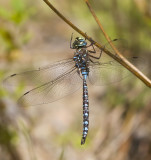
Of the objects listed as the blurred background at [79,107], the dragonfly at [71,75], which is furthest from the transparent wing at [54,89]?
the blurred background at [79,107]

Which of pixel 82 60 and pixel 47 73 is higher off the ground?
pixel 82 60

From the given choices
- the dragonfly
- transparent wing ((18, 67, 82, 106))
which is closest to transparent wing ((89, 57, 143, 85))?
the dragonfly

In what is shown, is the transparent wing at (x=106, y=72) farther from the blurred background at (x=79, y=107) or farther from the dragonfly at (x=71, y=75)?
the blurred background at (x=79, y=107)

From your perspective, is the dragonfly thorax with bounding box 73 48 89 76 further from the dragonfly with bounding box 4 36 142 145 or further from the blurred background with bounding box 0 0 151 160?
the blurred background with bounding box 0 0 151 160

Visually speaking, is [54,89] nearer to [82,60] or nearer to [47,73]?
[47,73]

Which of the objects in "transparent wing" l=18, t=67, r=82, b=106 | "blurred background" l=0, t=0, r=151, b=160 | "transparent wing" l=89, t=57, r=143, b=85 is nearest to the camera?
"transparent wing" l=18, t=67, r=82, b=106

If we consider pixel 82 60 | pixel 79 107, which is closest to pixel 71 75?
pixel 82 60
